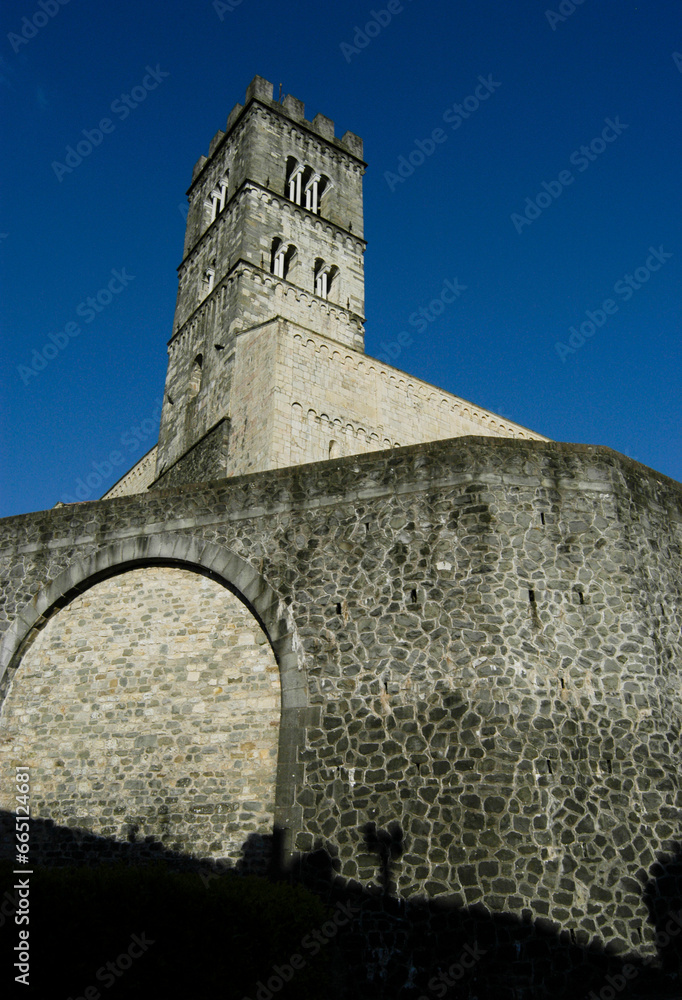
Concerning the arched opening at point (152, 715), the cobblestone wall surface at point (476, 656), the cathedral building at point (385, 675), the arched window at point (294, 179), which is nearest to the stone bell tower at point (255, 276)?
the arched window at point (294, 179)

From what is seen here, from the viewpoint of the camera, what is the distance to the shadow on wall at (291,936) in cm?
629

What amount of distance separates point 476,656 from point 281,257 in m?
23.0

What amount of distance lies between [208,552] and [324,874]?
467cm

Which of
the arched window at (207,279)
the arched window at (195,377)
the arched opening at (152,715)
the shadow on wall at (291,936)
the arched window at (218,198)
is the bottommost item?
the shadow on wall at (291,936)

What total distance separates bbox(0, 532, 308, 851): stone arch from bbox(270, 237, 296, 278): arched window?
19.1 metres

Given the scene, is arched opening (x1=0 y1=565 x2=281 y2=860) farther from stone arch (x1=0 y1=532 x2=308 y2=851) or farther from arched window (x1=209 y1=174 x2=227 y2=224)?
arched window (x1=209 y1=174 x2=227 y2=224)

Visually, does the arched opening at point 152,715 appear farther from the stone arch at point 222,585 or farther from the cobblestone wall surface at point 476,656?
the cobblestone wall surface at point 476,656

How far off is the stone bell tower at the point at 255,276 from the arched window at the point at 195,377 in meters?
0.05

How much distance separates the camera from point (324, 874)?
8.78 metres

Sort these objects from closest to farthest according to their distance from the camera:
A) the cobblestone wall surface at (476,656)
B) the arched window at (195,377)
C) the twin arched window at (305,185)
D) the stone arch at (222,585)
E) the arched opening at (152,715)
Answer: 1. the cobblestone wall surface at (476,656)
2. the stone arch at (222,585)
3. the arched opening at (152,715)
4. the arched window at (195,377)
5. the twin arched window at (305,185)

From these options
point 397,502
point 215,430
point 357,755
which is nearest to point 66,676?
point 357,755

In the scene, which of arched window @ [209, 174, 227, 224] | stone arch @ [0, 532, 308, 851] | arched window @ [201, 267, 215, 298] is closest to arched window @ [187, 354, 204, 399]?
arched window @ [201, 267, 215, 298]

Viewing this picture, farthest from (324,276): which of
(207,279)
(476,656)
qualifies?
(476,656)

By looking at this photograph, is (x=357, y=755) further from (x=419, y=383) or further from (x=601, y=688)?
(x=419, y=383)
